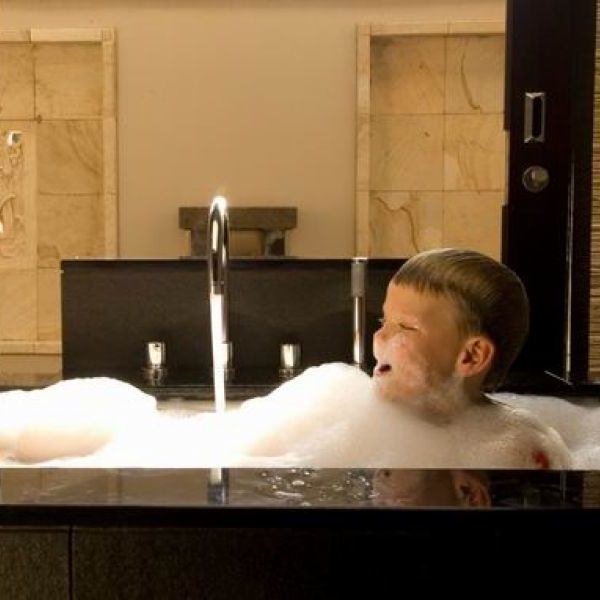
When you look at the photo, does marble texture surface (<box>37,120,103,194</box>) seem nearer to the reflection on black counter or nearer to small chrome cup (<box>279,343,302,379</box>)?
small chrome cup (<box>279,343,302,379</box>)

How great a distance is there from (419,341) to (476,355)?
8 cm

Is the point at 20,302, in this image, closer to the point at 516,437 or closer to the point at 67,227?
the point at 67,227

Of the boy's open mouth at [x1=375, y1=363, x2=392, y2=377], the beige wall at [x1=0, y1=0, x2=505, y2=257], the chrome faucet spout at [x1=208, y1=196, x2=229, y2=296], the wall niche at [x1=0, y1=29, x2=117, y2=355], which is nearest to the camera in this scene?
the boy's open mouth at [x1=375, y1=363, x2=392, y2=377]

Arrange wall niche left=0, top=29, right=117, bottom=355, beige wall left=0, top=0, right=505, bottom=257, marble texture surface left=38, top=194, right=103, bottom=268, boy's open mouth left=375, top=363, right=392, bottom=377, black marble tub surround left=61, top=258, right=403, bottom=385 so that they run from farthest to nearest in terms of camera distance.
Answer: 1. marble texture surface left=38, top=194, right=103, bottom=268
2. wall niche left=0, top=29, right=117, bottom=355
3. beige wall left=0, top=0, right=505, bottom=257
4. black marble tub surround left=61, top=258, right=403, bottom=385
5. boy's open mouth left=375, top=363, right=392, bottom=377

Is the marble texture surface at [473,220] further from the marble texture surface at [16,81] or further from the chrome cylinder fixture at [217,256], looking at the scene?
the chrome cylinder fixture at [217,256]

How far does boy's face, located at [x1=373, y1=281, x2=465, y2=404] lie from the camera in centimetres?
141

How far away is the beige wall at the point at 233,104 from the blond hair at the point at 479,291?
441cm

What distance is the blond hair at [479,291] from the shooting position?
1392 mm

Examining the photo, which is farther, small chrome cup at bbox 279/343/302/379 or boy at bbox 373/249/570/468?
small chrome cup at bbox 279/343/302/379

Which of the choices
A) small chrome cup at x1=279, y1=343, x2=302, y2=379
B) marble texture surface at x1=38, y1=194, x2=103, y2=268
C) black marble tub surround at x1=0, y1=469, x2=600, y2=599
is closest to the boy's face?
black marble tub surround at x1=0, y1=469, x2=600, y2=599

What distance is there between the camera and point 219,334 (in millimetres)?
1801

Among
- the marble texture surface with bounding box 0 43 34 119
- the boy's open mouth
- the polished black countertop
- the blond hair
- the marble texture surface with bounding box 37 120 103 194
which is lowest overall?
the polished black countertop

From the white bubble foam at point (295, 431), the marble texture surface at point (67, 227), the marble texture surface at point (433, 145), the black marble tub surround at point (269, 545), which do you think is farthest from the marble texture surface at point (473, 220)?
the black marble tub surround at point (269, 545)

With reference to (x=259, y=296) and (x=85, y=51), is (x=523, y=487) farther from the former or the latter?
(x=85, y=51)
